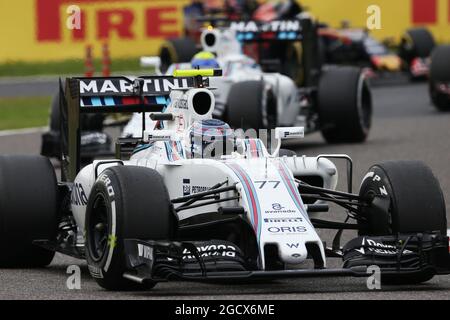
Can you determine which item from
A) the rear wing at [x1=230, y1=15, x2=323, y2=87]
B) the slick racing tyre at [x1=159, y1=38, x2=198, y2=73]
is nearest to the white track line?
the slick racing tyre at [x1=159, y1=38, x2=198, y2=73]

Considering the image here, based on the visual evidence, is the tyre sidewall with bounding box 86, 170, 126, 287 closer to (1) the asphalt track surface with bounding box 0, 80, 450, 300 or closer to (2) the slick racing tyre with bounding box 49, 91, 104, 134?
(1) the asphalt track surface with bounding box 0, 80, 450, 300

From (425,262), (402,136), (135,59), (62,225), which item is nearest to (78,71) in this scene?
(135,59)

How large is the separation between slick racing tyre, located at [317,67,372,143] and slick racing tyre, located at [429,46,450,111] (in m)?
4.11

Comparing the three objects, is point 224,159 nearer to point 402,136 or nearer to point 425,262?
point 425,262

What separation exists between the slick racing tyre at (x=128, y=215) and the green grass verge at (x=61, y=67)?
25.4 metres

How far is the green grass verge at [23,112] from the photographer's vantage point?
87.9 ft

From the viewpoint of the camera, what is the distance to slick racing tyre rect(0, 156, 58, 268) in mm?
10914

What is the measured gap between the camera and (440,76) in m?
25.3

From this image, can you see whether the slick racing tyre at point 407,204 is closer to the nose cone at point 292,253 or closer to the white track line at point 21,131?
the nose cone at point 292,253

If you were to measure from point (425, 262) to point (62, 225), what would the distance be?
3.15m

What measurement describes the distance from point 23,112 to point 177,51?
430 cm

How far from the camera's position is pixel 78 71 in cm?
3484

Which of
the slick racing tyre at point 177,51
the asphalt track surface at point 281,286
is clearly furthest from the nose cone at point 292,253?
the slick racing tyre at point 177,51

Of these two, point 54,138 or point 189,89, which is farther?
point 54,138
